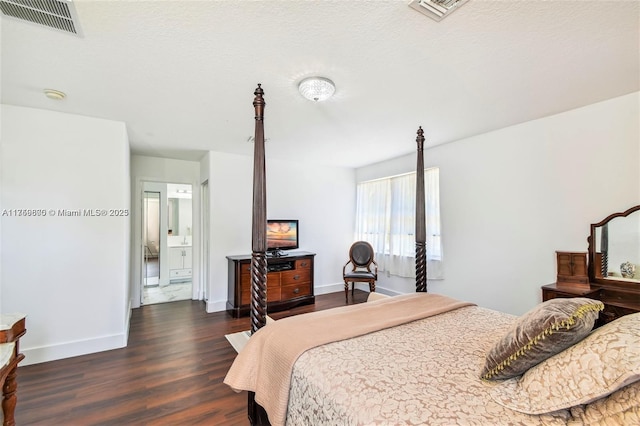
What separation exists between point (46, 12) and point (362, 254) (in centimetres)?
461

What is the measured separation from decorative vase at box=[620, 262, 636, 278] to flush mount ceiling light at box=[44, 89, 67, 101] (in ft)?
17.2

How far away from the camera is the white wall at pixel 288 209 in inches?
174

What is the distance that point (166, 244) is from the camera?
5941mm

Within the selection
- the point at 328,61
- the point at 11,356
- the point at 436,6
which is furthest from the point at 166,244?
the point at 436,6

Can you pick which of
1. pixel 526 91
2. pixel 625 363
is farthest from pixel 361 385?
pixel 526 91

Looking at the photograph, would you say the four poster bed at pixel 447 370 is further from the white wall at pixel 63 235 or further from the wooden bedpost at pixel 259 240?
the white wall at pixel 63 235

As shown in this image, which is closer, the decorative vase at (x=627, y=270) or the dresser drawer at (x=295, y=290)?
the decorative vase at (x=627, y=270)

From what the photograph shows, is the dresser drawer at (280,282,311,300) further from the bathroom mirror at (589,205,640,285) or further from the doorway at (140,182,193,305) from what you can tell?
the bathroom mirror at (589,205,640,285)

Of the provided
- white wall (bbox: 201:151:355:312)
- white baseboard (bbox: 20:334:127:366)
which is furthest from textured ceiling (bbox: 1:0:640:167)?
white baseboard (bbox: 20:334:127:366)

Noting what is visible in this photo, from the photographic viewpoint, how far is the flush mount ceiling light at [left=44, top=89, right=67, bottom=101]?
2395mm

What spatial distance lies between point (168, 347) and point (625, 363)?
3.57m

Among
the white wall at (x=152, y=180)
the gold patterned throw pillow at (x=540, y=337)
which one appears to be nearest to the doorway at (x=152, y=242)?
the white wall at (x=152, y=180)

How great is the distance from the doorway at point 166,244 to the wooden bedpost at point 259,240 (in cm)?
388

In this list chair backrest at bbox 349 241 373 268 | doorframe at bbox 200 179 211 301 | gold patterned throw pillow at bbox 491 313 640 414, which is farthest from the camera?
chair backrest at bbox 349 241 373 268
